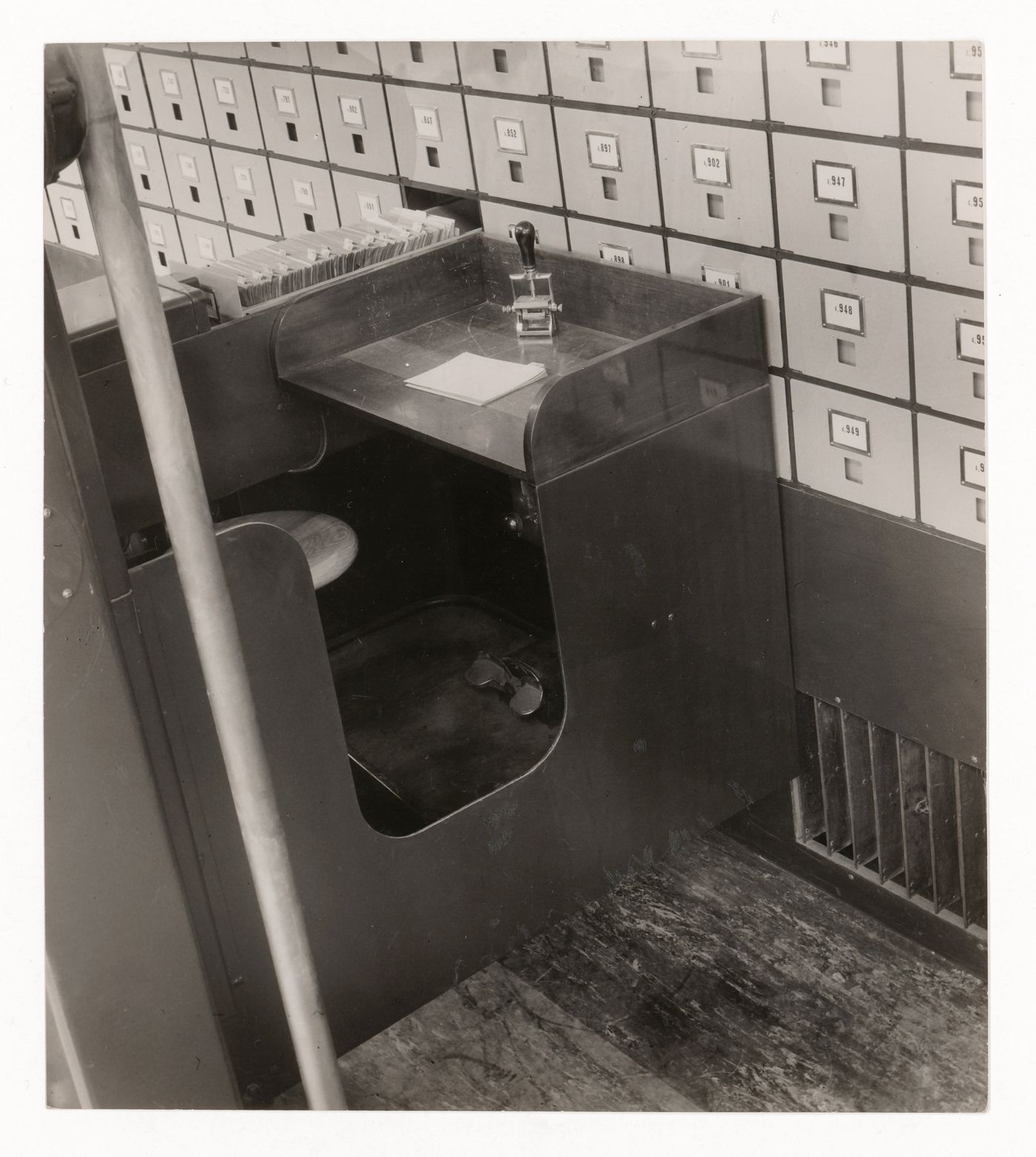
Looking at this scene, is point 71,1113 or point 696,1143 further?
point 71,1113

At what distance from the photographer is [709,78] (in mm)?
2342

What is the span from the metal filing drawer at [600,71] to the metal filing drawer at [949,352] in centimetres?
65

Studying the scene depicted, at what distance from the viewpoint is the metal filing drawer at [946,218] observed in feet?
6.70

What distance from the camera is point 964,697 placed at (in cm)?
248

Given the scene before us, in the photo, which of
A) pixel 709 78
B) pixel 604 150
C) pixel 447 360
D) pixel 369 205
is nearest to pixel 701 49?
pixel 709 78

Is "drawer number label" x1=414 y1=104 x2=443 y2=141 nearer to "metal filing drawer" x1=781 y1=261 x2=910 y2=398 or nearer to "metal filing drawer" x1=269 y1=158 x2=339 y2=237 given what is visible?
"metal filing drawer" x1=269 y1=158 x2=339 y2=237

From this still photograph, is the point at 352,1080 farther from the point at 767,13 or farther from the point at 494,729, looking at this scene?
the point at 767,13

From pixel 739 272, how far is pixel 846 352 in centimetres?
27

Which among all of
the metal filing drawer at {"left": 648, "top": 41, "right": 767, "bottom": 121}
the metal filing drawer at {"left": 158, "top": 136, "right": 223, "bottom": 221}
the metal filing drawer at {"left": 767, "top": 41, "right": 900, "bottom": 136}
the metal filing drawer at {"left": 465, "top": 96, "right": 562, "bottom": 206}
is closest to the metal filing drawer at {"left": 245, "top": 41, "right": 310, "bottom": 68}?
Answer: the metal filing drawer at {"left": 158, "top": 136, "right": 223, "bottom": 221}

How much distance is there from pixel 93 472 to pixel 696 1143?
108 centimetres

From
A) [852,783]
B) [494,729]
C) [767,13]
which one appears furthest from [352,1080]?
[767,13]

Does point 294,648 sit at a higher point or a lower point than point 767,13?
lower

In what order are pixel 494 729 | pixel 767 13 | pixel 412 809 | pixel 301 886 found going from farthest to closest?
pixel 494 729 → pixel 412 809 → pixel 301 886 → pixel 767 13

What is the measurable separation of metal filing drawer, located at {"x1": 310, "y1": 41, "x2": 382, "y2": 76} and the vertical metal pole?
62.7 inches
